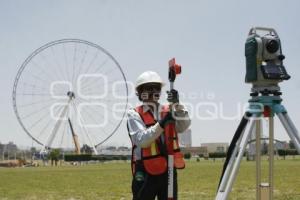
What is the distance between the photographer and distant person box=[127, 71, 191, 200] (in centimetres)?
497

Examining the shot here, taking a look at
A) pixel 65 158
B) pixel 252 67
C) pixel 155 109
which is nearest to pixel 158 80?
pixel 155 109

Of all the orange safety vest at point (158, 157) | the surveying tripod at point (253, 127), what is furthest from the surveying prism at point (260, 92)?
the orange safety vest at point (158, 157)

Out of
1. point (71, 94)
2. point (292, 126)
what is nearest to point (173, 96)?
point (292, 126)

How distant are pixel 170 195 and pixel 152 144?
0.56 m

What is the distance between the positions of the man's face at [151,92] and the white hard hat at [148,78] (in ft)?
0.18

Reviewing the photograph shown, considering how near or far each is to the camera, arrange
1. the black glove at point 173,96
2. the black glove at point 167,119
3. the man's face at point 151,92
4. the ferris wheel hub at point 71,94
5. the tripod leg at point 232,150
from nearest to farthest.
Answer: the black glove at point 173,96 → the black glove at point 167,119 → the tripod leg at point 232,150 → the man's face at point 151,92 → the ferris wheel hub at point 71,94

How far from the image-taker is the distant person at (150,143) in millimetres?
4973

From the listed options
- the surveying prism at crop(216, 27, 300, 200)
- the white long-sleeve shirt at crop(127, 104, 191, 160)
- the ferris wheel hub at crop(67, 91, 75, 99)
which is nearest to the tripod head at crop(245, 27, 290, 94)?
the surveying prism at crop(216, 27, 300, 200)

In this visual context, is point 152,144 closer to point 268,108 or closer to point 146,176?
point 146,176

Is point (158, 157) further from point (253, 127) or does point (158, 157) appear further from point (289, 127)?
point (289, 127)

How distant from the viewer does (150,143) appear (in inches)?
192

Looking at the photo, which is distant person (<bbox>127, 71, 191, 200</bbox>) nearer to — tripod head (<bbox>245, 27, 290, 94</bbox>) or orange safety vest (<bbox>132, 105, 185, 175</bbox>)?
orange safety vest (<bbox>132, 105, 185, 175</bbox>)

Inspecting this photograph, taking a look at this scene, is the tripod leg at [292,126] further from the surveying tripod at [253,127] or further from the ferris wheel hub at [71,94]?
the ferris wheel hub at [71,94]

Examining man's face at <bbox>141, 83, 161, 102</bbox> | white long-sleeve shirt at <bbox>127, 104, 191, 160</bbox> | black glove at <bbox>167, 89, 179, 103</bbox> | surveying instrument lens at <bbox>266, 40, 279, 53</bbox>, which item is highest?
surveying instrument lens at <bbox>266, 40, 279, 53</bbox>
